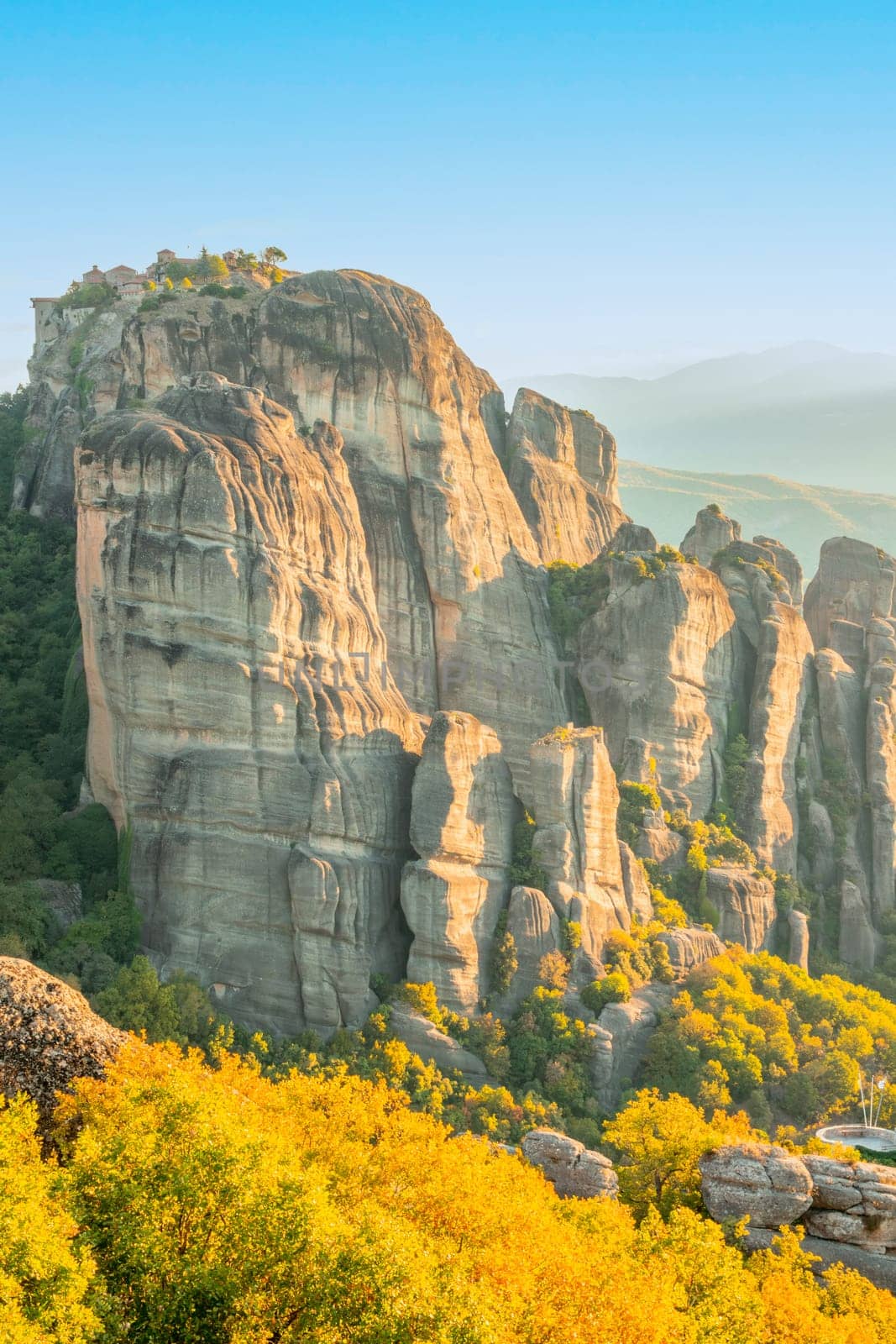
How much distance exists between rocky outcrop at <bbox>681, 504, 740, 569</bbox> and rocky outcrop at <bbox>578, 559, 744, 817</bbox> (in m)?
12.6

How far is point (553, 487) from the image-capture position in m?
72.3

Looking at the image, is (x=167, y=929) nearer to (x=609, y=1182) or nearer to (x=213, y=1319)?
(x=609, y=1182)

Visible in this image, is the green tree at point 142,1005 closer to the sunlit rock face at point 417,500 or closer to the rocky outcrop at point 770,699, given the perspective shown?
the sunlit rock face at point 417,500

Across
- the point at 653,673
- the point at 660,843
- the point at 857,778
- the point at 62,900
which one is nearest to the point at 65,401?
the point at 62,900

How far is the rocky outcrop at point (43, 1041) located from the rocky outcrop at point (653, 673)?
37430 millimetres

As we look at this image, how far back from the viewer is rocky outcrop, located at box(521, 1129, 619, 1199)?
113ft

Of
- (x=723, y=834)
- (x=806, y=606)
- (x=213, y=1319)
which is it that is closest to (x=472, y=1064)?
(x=723, y=834)

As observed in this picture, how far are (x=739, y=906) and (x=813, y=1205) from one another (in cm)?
3005

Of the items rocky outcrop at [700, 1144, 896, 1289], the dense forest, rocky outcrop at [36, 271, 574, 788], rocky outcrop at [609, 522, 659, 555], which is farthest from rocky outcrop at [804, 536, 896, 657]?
the dense forest

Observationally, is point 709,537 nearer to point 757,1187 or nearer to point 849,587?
point 849,587

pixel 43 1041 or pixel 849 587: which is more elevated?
pixel 849 587

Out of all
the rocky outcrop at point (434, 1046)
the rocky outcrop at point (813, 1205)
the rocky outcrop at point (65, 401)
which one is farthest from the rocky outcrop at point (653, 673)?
the rocky outcrop at point (813, 1205)

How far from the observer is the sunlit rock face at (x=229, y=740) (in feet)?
153

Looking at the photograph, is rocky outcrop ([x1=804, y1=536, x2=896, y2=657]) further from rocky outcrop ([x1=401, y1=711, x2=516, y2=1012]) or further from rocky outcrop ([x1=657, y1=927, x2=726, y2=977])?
rocky outcrop ([x1=401, y1=711, x2=516, y2=1012])
